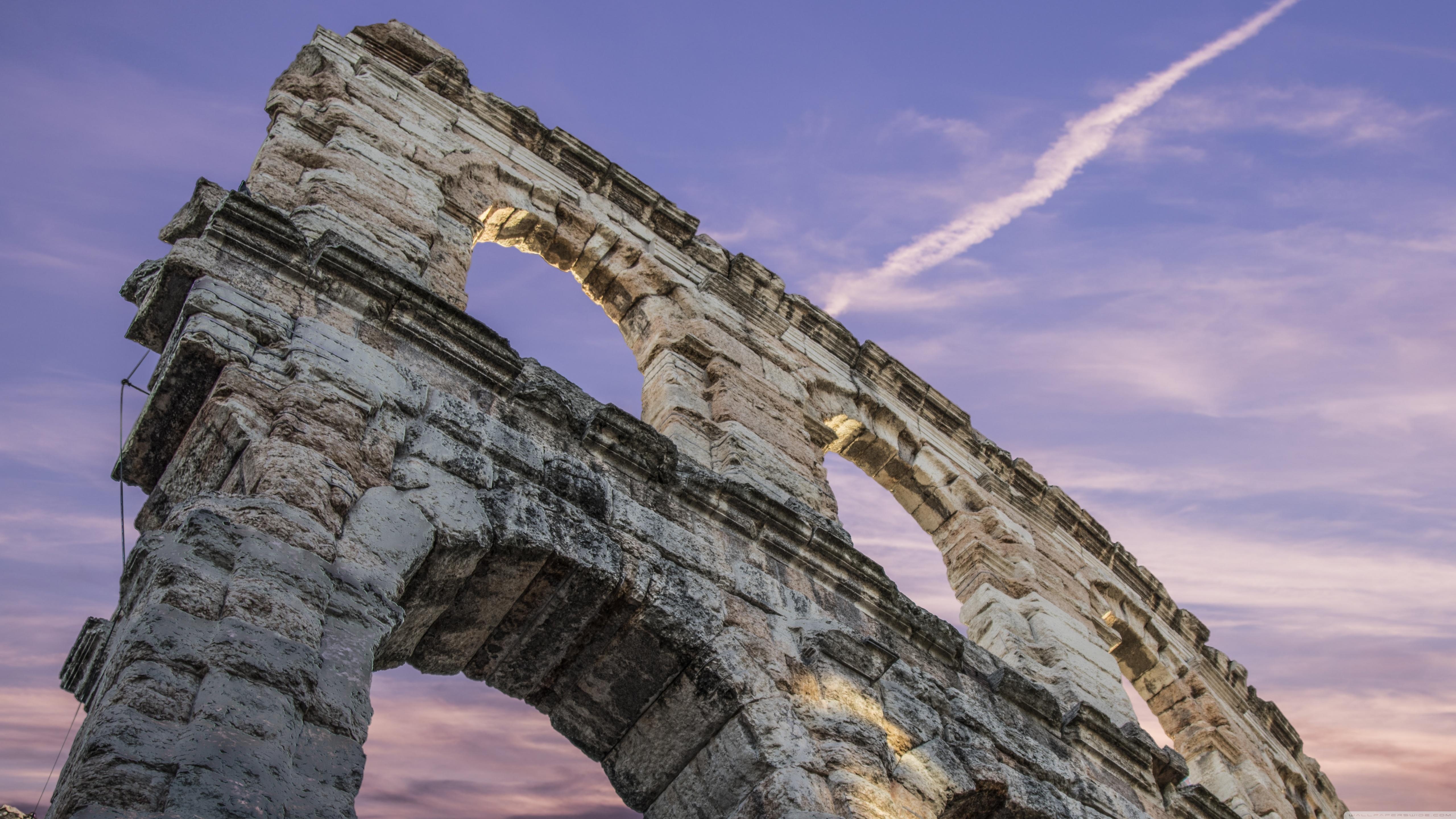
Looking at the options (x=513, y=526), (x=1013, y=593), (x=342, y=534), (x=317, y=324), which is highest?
(x=1013, y=593)

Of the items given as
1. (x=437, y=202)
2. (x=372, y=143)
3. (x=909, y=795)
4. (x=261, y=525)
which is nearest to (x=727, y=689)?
(x=909, y=795)

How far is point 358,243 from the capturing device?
5.35m

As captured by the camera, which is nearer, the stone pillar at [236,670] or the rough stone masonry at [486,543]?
the stone pillar at [236,670]

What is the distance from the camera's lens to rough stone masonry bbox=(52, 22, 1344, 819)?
2.98 meters

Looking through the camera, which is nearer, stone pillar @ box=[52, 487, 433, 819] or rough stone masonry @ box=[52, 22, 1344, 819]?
stone pillar @ box=[52, 487, 433, 819]

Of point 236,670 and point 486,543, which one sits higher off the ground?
point 486,543

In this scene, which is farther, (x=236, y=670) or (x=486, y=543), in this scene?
(x=486, y=543)

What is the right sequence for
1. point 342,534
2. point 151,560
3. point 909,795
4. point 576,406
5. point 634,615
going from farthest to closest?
point 576,406, point 909,795, point 634,615, point 342,534, point 151,560

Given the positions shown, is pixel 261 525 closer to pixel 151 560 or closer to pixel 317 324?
pixel 151 560

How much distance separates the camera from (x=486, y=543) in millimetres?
4027

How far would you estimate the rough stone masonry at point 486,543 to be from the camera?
2.98m

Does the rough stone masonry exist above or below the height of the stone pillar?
above

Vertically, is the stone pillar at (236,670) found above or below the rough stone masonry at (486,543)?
below

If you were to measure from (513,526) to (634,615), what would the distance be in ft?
2.09
